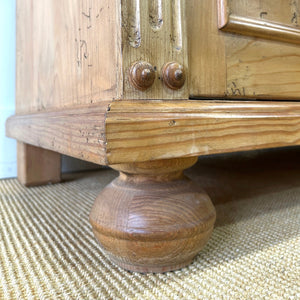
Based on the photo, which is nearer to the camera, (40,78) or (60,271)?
(60,271)

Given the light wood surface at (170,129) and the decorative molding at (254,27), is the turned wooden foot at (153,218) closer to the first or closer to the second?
the light wood surface at (170,129)

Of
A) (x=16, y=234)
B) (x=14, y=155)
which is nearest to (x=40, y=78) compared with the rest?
(x=16, y=234)

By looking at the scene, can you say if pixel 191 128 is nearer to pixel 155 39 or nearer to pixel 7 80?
pixel 155 39

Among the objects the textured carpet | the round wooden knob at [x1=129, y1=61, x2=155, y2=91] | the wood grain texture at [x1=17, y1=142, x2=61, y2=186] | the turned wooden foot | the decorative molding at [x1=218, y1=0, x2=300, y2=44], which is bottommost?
the textured carpet

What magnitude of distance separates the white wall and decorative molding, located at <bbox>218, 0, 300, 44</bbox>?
2.55 ft

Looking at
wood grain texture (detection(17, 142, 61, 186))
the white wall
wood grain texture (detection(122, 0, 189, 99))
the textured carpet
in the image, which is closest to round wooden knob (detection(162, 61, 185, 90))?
wood grain texture (detection(122, 0, 189, 99))

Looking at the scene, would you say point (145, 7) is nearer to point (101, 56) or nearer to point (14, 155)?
point (101, 56)

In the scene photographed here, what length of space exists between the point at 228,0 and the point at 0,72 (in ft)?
2.61

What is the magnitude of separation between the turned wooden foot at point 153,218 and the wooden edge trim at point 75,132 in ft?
0.20

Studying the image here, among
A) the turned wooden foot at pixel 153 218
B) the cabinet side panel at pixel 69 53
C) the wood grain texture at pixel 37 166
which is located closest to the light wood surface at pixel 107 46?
the cabinet side panel at pixel 69 53

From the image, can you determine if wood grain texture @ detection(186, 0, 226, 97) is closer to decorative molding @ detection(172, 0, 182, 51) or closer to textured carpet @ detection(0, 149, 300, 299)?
decorative molding @ detection(172, 0, 182, 51)

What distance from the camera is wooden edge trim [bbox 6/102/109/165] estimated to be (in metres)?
0.31

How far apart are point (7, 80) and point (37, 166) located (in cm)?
31

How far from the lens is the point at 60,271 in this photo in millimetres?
402
